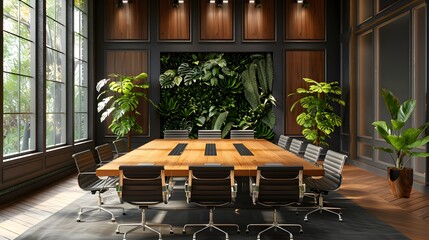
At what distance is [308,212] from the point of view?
5090mm

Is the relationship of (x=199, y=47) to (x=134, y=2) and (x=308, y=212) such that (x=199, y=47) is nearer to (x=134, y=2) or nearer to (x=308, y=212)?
(x=134, y=2)

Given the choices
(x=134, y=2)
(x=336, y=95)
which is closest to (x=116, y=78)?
(x=134, y=2)

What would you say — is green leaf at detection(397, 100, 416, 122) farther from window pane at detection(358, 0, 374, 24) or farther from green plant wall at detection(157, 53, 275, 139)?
green plant wall at detection(157, 53, 275, 139)

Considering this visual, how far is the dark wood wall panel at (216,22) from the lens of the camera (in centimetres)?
1002

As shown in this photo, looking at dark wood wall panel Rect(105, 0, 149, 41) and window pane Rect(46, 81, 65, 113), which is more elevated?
dark wood wall panel Rect(105, 0, 149, 41)

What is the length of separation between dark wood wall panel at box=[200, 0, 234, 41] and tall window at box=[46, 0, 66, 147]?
125 inches

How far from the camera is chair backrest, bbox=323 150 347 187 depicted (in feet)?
15.0

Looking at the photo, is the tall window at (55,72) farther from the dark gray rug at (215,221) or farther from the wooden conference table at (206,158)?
the wooden conference table at (206,158)

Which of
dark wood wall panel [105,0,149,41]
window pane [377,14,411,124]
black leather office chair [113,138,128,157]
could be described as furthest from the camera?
dark wood wall panel [105,0,149,41]

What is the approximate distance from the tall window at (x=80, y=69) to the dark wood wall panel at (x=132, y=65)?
678 mm

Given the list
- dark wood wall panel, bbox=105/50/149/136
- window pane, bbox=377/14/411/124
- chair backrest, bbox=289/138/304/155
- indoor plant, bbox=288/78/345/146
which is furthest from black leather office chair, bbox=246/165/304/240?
dark wood wall panel, bbox=105/50/149/136

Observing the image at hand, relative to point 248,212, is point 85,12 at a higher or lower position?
higher

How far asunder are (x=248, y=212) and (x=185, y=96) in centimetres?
545

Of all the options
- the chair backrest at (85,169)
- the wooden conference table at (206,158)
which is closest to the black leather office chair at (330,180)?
the wooden conference table at (206,158)
